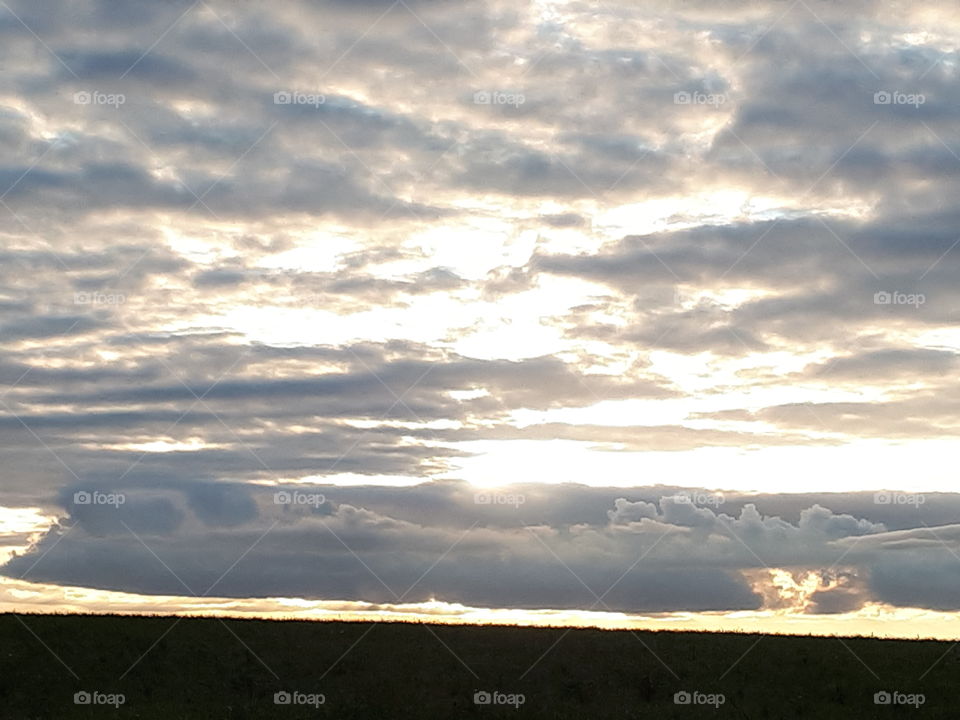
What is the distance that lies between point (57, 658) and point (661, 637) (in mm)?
29660

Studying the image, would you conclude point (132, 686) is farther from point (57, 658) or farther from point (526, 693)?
point (526, 693)

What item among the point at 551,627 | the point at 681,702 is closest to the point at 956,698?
the point at 681,702

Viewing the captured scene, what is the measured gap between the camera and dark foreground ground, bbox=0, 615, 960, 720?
160 feet

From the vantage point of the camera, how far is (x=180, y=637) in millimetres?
54344

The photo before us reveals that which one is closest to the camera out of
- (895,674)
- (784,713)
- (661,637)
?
(784,713)
